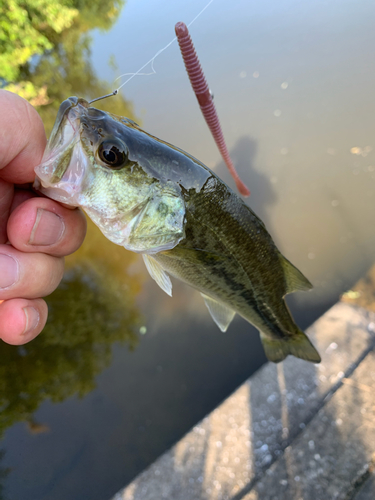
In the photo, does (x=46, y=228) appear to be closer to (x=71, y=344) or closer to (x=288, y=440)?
(x=288, y=440)

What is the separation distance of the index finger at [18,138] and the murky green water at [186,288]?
2.66 metres

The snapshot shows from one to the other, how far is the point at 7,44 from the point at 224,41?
20.9ft

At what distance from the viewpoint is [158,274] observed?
1342 millimetres

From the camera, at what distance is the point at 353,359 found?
2.58 metres

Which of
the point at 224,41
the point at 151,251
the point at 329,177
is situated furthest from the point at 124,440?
the point at 224,41

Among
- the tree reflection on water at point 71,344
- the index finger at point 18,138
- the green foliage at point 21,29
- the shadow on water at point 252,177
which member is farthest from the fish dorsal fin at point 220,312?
the green foliage at point 21,29

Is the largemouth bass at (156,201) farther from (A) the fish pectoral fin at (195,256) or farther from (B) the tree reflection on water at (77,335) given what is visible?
(B) the tree reflection on water at (77,335)

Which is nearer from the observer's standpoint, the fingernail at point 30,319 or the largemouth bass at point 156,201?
the largemouth bass at point 156,201

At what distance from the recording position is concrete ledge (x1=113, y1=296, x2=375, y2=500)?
6.69 ft

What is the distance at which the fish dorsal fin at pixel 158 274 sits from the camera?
4.37ft

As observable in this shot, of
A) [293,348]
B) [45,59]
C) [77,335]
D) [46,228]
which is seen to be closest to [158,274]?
[46,228]

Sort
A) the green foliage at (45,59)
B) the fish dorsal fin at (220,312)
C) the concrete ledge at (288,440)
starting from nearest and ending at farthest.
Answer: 1. the fish dorsal fin at (220,312)
2. the concrete ledge at (288,440)
3. the green foliage at (45,59)

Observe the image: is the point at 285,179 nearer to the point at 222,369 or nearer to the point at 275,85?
the point at 275,85

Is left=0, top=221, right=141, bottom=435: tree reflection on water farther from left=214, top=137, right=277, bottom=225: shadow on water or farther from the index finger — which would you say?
the index finger
